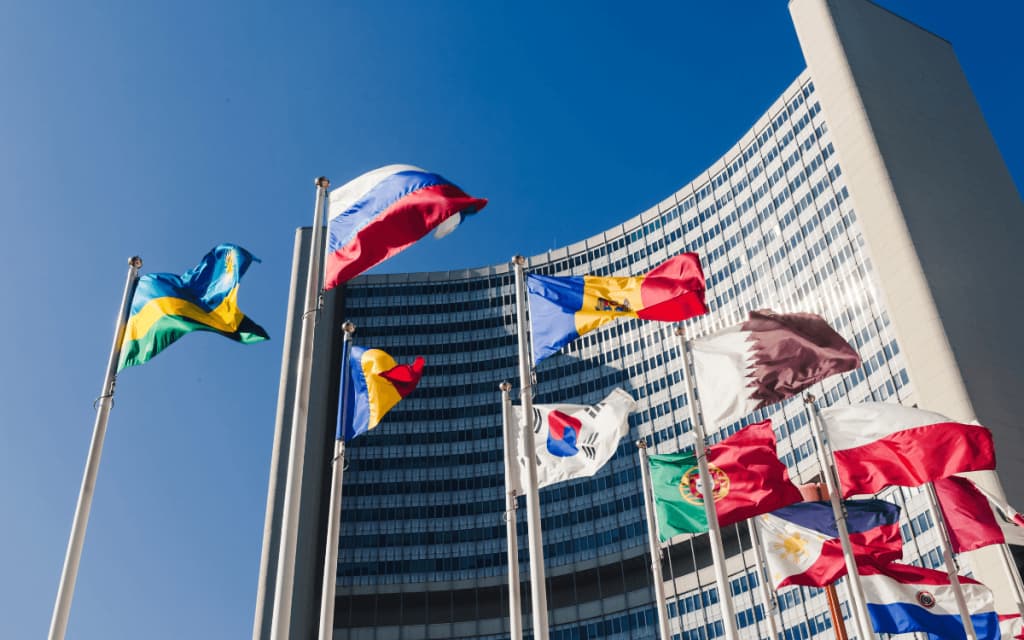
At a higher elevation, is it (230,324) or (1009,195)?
(1009,195)

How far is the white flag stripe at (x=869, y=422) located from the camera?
2378 cm

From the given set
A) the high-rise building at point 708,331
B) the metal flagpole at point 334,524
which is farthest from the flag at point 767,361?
the high-rise building at point 708,331

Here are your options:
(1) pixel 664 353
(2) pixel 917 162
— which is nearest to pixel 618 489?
(1) pixel 664 353

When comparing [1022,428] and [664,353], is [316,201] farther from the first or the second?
[664,353]

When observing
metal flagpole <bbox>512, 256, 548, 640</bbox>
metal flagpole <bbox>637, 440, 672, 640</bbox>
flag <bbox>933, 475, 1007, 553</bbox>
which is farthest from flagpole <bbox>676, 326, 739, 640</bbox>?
flag <bbox>933, 475, 1007, 553</bbox>

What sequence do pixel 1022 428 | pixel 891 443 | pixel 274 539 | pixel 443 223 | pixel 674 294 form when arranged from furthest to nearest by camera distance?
1. pixel 274 539
2. pixel 1022 428
3. pixel 891 443
4. pixel 674 294
5. pixel 443 223

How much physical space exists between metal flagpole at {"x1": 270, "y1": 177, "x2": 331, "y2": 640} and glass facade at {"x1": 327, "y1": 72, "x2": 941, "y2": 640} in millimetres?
73015

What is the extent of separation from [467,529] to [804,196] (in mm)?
50449

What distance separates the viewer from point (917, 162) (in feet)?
305

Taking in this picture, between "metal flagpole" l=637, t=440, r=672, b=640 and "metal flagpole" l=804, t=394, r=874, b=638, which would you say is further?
"metal flagpole" l=637, t=440, r=672, b=640

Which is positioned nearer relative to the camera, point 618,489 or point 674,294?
point 674,294

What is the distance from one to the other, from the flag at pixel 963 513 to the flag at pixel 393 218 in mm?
16558

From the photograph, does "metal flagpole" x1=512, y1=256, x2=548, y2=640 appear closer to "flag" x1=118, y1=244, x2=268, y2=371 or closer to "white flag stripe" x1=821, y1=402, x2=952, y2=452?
"flag" x1=118, y1=244, x2=268, y2=371

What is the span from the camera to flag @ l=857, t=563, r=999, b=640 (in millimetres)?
25203
